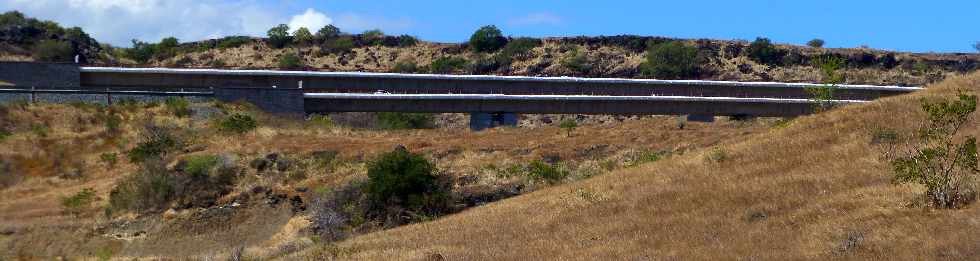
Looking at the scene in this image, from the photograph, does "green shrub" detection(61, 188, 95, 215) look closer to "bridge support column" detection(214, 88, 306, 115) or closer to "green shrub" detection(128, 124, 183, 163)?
"green shrub" detection(128, 124, 183, 163)

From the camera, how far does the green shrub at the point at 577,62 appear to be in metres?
87.4

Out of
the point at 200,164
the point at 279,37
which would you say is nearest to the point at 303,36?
the point at 279,37

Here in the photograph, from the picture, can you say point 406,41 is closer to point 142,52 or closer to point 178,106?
point 142,52

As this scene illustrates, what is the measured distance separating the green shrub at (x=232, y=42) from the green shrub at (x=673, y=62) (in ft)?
118

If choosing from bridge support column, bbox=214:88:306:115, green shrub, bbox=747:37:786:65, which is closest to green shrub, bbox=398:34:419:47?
green shrub, bbox=747:37:786:65

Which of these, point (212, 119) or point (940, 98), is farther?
point (212, 119)

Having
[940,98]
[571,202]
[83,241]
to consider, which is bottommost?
[83,241]

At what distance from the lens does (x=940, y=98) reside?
31516 millimetres

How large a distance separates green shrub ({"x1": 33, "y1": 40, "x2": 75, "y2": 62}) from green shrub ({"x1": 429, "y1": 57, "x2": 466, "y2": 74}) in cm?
2729

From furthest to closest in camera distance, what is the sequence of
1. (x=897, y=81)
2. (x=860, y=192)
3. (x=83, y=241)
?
(x=897, y=81) → (x=83, y=241) → (x=860, y=192)

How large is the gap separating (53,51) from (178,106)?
36611mm

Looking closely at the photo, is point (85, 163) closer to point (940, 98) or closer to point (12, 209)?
point (12, 209)

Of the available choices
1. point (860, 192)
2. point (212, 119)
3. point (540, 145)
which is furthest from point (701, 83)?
point (860, 192)

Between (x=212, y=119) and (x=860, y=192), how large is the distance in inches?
1397
